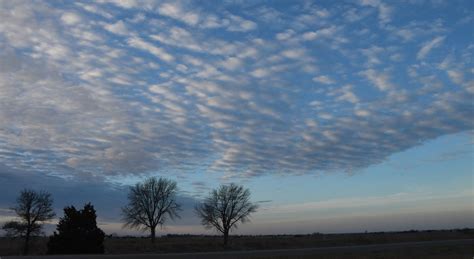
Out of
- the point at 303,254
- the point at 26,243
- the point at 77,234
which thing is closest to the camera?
the point at 303,254

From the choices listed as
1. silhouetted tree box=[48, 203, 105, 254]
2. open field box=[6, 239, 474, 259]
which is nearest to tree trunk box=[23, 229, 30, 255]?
silhouetted tree box=[48, 203, 105, 254]

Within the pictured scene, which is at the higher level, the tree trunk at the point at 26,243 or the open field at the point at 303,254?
the tree trunk at the point at 26,243

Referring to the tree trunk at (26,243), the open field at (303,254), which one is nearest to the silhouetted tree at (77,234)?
the open field at (303,254)

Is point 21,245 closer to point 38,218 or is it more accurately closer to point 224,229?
point 38,218

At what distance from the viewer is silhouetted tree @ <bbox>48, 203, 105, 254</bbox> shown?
4081 cm

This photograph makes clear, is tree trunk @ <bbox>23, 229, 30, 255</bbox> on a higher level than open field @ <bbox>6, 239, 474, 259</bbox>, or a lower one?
higher

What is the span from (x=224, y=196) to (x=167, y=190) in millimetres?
9430

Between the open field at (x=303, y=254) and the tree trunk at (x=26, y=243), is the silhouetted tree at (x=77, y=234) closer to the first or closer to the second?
the open field at (x=303, y=254)

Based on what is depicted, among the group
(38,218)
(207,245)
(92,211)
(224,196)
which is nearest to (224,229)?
(224,196)

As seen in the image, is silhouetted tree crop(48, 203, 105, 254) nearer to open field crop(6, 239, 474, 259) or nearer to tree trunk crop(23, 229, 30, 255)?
open field crop(6, 239, 474, 259)

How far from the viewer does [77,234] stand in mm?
41406

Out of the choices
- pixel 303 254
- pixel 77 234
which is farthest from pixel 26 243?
pixel 303 254

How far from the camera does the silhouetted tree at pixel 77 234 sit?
1607 inches

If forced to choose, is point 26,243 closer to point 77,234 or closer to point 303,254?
point 77,234
